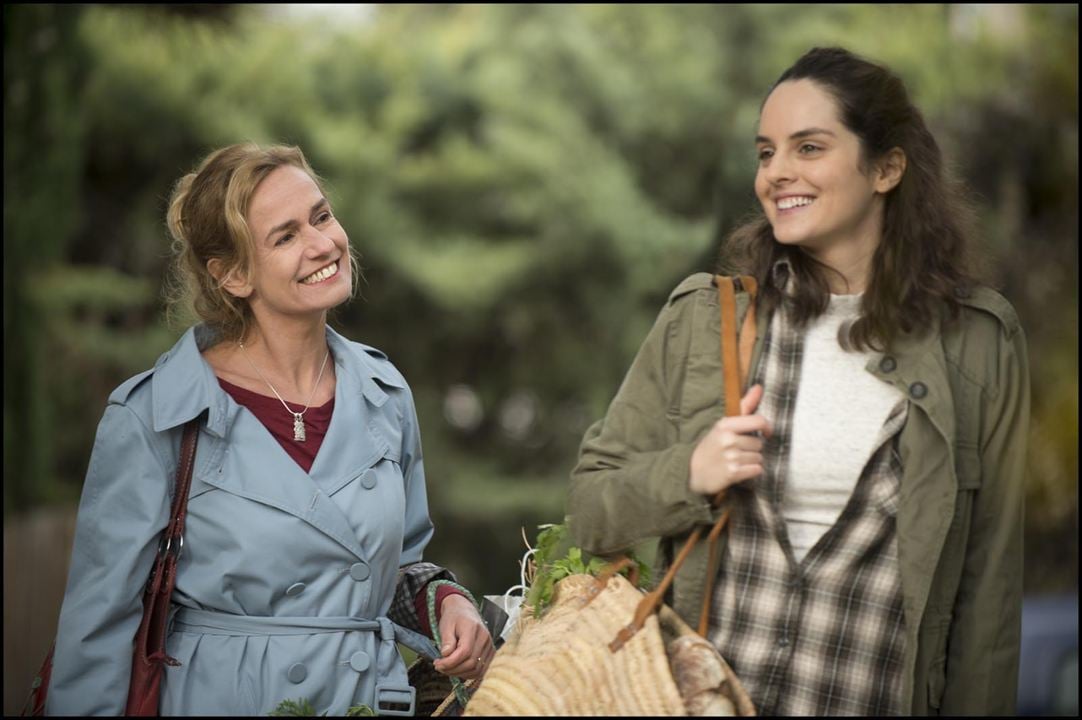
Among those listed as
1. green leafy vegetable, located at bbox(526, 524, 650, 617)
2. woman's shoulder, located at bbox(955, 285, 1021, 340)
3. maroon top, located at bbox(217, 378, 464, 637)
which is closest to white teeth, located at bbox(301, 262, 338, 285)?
maroon top, located at bbox(217, 378, 464, 637)

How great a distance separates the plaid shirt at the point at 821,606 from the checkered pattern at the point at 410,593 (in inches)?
28.7

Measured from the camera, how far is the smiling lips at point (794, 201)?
217cm

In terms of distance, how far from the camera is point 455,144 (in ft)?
42.9

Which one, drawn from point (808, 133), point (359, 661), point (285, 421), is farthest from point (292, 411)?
point (808, 133)

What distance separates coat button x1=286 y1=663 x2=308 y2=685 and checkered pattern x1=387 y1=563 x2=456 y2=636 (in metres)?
0.34

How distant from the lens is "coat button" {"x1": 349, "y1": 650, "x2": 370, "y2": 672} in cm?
236

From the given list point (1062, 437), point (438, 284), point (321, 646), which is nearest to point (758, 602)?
point (321, 646)

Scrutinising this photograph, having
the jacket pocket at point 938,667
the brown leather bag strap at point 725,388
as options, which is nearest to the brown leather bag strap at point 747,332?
the brown leather bag strap at point 725,388

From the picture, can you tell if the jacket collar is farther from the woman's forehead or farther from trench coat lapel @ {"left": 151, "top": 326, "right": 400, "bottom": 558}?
the woman's forehead

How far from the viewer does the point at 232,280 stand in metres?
2.53

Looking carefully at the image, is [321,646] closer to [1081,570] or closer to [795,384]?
[795,384]

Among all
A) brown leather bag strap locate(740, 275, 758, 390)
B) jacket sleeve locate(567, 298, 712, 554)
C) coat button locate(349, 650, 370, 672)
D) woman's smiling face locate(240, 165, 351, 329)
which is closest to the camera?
jacket sleeve locate(567, 298, 712, 554)

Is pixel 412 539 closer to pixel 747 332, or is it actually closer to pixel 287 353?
pixel 287 353

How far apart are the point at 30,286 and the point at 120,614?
5.64 meters
